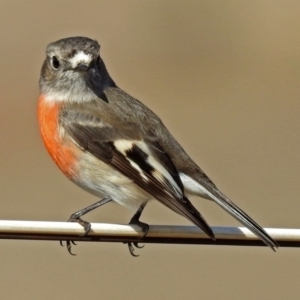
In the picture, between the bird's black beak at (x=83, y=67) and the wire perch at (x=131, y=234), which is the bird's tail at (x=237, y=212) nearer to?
the wire perch at (x=131, y=234)

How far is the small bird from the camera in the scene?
7.32 m

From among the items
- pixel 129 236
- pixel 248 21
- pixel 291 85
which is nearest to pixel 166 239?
pixel 129 236

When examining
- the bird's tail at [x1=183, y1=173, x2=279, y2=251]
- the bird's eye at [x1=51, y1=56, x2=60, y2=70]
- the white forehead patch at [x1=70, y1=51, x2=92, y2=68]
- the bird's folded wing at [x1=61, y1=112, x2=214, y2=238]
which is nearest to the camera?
the bird's tail at [x1=183, y1=173, x2=279, y2=251]

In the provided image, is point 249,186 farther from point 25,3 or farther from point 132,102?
point 25,3

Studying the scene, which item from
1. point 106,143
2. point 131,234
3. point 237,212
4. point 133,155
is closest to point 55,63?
point 106,143

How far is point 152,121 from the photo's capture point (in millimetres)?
7988

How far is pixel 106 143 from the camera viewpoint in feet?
25.0

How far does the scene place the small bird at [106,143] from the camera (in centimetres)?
732

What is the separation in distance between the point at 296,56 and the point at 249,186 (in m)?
7.42

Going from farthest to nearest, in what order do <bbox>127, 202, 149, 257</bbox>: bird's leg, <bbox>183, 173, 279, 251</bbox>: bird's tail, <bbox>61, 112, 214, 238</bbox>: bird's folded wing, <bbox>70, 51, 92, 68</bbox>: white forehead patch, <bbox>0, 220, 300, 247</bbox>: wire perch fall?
<bbox>70, 51, 92, 68</bbox>: white forehead patch
<bbox>61, 112, 214, 238</bbox>: bird's folded wing
<bbox>127, 202, 149, 257</bbox>: bird's leg
<bbox>183, 173, 279, 251</bbox>: bird's tail
<bbox>0, 220, 300, 247</bbox>: wire perch

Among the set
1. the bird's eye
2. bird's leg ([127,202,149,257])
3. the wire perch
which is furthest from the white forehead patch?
the wire perch

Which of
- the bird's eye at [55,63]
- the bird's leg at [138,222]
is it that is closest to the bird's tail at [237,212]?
the bird's leg at [138,222]

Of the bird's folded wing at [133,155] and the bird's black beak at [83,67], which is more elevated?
the bird's black beak at [83,67]

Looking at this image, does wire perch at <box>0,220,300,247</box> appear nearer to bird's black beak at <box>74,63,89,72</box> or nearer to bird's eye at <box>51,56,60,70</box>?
bird's black beak at <box>74,63,89,72</box>
